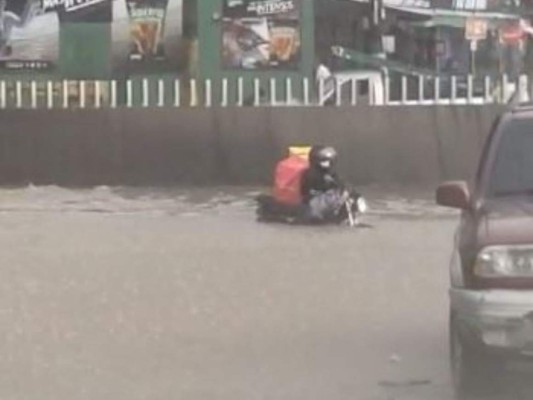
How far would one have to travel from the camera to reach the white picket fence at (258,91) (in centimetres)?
2500

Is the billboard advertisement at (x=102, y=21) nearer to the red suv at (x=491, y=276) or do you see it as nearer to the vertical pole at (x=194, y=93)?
the vertical pole at (x=194, y=93)

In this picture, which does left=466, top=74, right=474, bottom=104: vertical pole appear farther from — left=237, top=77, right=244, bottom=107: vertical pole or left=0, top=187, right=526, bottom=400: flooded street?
left=0, top=187, right=526, bottom=400: flooded street

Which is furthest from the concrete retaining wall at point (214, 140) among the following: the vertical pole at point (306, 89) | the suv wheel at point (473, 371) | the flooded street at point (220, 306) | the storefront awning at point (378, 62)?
the suv wheel at point (473, 371)

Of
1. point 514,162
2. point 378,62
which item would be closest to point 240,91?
point 378,62

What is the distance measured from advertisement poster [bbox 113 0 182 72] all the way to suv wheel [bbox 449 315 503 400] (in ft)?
62.6

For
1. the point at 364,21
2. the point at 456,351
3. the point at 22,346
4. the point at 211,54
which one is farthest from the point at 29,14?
the point at 456,351

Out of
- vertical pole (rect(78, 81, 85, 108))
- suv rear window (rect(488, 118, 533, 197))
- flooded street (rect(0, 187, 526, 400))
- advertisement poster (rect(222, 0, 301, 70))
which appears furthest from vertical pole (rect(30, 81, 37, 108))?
suv rear window (rect(488, 118, 533, 197))

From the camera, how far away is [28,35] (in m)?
27.5

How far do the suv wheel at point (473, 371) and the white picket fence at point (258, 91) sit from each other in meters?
16.1

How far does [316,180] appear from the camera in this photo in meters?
17.5

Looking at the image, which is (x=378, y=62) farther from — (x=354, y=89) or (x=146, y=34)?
(x=146, y=34)

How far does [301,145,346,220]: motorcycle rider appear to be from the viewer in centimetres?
1727

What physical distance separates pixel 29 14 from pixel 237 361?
18.5m

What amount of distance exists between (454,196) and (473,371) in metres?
1.07
